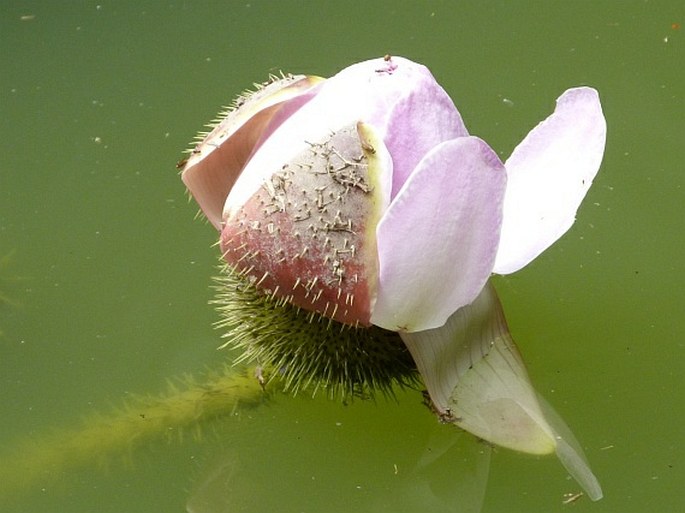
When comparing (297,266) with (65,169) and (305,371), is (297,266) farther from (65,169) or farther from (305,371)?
(65,169)

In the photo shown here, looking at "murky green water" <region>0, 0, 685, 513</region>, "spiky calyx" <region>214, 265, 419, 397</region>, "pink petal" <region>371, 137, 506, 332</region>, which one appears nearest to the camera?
"pink petal" <region>371, 137, 506, 332</region>

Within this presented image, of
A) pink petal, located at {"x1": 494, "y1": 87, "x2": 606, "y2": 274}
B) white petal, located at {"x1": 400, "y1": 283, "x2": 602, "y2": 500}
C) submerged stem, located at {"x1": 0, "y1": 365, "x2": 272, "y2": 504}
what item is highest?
pink petal, located at {"x1": 494, "y1": 87, "x2": 606, "y2": 274}

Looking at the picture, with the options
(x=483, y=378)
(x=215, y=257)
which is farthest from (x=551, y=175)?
(x=215, y=257)

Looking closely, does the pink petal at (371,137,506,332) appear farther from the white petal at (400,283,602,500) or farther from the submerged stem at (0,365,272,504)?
the submerged stem at (0,365,272,504)

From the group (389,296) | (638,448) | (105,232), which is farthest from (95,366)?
(638,448)

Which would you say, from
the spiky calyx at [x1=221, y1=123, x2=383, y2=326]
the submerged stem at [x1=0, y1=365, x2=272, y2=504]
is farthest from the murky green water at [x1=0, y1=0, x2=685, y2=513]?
the spiky calyx at [x1=221, y1=123, x2=383, y2=326]

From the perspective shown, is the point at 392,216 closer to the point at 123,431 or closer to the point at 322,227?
the point at 322,227

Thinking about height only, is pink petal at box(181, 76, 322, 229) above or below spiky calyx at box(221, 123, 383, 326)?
above
